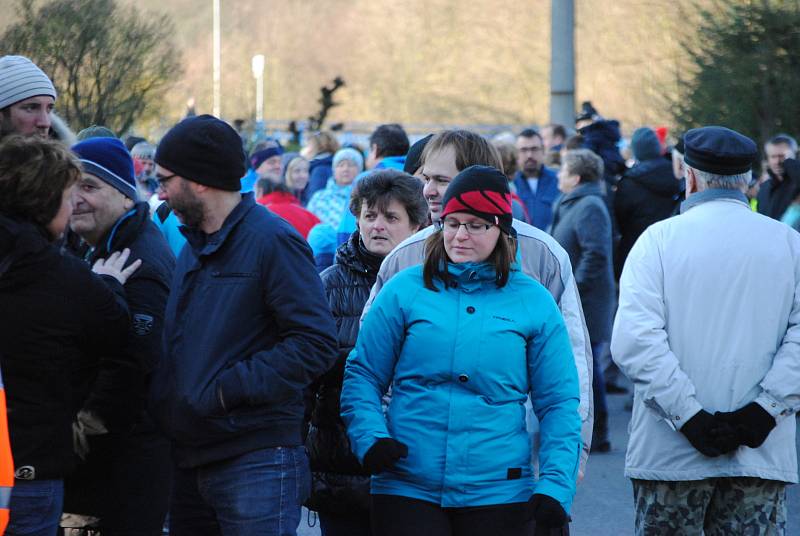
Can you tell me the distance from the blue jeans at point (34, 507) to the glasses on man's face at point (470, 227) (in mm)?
1444

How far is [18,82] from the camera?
4.91 m

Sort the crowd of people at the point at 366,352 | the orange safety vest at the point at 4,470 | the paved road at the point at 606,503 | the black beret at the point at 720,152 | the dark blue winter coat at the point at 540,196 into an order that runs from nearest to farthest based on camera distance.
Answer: the orange safety vest at the point at 4,470 → the crowd of people at the point at 366,352 → the black beret at the point at 720,152 → the paved road at the point at 606,503 → the dark blue winter coat at the point at 540,196

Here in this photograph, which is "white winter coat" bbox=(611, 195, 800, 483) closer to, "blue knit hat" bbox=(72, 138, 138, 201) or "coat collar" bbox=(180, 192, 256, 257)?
"coat collar" bbox=(180, 192, 256, 257)

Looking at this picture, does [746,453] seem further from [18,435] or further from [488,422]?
[18,435]

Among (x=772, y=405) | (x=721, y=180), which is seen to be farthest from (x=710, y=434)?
(x=721, y=180)

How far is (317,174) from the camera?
1345 cm

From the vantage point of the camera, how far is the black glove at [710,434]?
14.8 feet

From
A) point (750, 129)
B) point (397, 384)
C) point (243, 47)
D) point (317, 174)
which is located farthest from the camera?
point (243, 47)

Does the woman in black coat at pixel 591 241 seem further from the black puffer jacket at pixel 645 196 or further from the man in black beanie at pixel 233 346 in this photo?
the man in black beanie at pixel 233 346

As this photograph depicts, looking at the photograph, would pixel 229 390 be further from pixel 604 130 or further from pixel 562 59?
pixel 562 59

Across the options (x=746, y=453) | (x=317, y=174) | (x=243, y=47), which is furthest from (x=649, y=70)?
(x=746, y=453)

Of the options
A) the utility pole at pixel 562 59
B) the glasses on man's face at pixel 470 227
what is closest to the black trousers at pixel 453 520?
the glasses on man's face at pixel 470 227

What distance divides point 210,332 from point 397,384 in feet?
2.04

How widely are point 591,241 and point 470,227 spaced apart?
5288 mm
